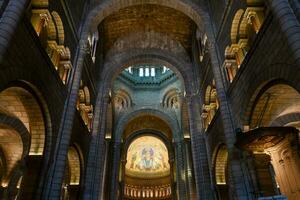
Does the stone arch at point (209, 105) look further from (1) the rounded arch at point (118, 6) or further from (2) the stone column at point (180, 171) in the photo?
(2) the stone column at point (180, 171)

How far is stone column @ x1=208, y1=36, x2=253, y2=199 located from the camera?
969cm

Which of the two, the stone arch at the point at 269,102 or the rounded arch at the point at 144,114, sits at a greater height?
the rounded arch at the point at 144,114

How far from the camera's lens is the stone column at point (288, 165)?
8781 millimetres

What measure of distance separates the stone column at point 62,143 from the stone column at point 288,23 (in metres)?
8.67

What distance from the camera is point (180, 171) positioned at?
2619 centimetres

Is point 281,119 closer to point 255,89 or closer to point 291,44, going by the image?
point 255,89

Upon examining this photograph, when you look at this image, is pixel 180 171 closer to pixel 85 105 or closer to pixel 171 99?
pixel 171 99

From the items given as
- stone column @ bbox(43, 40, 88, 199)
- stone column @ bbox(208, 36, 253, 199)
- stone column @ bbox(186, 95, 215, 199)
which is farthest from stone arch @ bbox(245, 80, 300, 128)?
stone column @ bbox(43, 40, 88, 199)

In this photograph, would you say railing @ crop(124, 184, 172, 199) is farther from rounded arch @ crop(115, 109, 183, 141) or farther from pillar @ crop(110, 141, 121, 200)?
rounded arch @ crop(115, 109, 183, 141)

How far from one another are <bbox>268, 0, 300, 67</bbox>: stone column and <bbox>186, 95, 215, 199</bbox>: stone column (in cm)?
1051

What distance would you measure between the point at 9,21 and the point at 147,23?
46.0 ft

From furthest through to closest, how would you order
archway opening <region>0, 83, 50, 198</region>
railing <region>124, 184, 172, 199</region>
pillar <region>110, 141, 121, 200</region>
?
railing <region>124, 184, 172, 199</region> → pillar <region>110, 141, 121, 200</region> → archway opening <region>0, 83, 50, 198</region>

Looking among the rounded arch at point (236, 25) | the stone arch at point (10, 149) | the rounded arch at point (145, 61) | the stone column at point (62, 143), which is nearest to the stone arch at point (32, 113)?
the stone column at point (62, 143)

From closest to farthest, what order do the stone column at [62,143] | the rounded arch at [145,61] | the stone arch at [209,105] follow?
the stone column at [62,143], the stone arch at [209,105], the rounded arch at [145,61]
